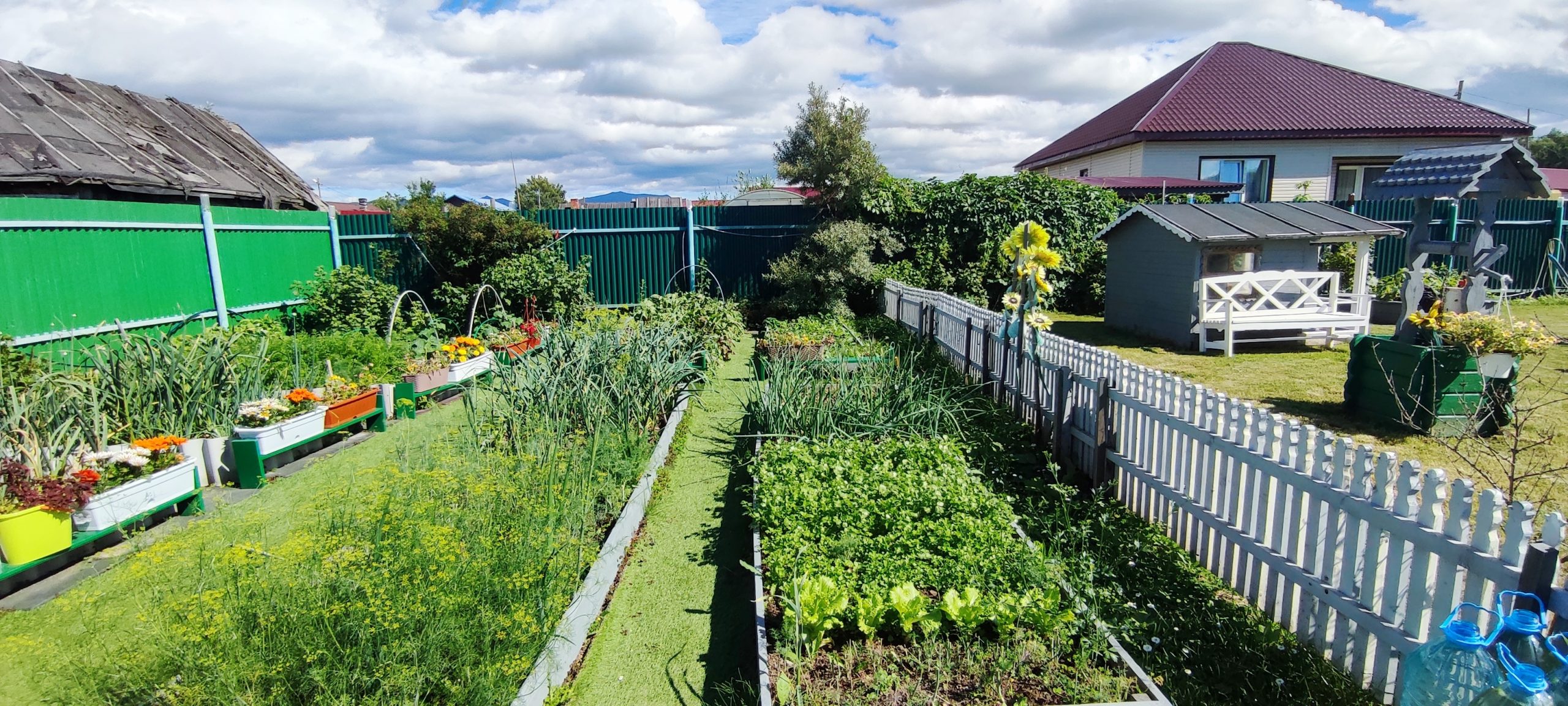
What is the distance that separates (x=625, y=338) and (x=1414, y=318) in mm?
6536

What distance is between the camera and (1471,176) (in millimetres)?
6340

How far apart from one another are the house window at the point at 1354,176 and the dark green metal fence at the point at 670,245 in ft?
47.9

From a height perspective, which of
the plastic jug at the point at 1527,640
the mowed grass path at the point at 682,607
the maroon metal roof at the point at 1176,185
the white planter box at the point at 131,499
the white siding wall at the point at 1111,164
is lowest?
the mowed grass path at the point at 682,607

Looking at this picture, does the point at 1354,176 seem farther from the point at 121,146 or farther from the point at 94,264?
the point at 121,146

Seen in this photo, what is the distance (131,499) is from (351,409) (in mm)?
2149

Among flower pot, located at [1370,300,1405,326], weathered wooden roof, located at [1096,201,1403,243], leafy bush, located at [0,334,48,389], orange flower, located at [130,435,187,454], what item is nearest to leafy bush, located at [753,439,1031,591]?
orange flower, located at [130,435,187,454]

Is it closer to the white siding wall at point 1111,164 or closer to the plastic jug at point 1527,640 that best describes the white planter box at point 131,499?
the plastic jug at point 1527,640

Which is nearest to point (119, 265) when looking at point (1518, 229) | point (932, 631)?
point (932, 631)

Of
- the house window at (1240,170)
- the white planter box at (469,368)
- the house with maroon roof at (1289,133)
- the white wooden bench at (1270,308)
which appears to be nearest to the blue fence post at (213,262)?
the white planter box at (469,368)

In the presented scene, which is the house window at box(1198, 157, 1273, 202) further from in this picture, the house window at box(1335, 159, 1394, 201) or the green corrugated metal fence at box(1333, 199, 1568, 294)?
the green corrugated metal fence at box(1333, 199, 1568, 294)

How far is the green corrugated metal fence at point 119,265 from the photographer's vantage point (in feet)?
22.1

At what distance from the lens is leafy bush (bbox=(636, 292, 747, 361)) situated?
355 inches

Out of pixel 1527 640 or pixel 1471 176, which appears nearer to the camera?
pixel 1527 640

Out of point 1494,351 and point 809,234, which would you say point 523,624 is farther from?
point 809,234
